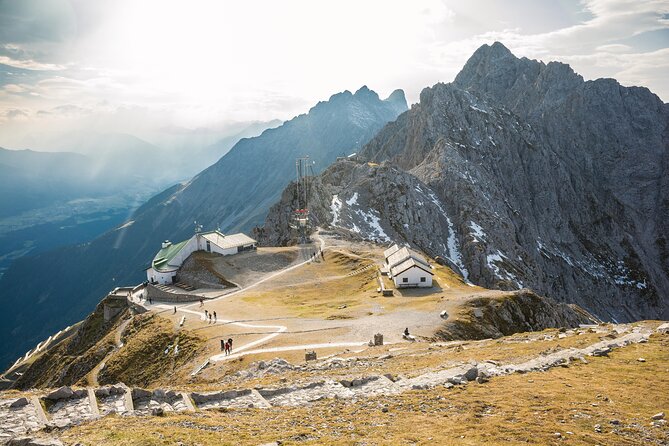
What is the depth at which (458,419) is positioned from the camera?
67.9 ft

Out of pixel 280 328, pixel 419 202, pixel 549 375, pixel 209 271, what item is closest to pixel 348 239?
pixel 209 271

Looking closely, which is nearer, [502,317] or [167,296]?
[502,317]

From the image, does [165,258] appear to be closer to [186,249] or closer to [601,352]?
[186,249]

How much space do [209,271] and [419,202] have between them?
331ft

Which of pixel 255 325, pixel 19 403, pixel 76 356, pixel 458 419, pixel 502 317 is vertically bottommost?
pixel 76 356

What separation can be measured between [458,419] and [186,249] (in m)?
90.2

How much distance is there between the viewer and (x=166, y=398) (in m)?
24.6

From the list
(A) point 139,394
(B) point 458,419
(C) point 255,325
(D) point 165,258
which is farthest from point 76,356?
(B) point 458,419

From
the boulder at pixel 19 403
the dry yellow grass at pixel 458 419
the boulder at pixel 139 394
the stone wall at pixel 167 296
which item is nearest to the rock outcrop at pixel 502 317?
the dry yellow grass at pixel 458 419

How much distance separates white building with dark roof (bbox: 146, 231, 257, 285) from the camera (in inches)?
3765

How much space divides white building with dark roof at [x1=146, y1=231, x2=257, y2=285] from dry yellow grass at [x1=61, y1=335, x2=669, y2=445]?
79.0 meters

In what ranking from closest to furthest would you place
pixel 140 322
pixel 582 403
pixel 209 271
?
pixel 582 403, pixel 140 322, pixel 209 271

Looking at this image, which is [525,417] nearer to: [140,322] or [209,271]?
[140,322]

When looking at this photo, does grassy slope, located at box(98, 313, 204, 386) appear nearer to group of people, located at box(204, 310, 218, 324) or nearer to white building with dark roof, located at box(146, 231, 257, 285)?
group of people, located at box(204, 310, 218, 324)
